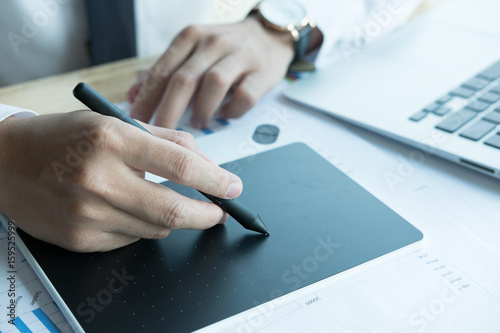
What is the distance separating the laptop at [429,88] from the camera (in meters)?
0.57

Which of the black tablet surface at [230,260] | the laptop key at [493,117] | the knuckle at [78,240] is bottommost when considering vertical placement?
the black tablet surface at [230,260]

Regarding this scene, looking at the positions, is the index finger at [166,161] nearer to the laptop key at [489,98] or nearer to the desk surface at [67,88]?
the desk surface at [67,88]

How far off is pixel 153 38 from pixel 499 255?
2.55 ft

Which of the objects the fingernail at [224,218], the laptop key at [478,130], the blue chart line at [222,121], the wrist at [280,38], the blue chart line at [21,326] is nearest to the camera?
the blue chart line at [21,326]

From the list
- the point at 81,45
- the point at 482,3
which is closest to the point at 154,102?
the point at 81,45

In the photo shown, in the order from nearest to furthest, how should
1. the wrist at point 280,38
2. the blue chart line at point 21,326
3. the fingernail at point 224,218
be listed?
the blue chart line at point 21,326
the fingernail at point 224,218
the wrist at point 280,38

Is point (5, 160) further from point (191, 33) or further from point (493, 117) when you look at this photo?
point (493, 117)

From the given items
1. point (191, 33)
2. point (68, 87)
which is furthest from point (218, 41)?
point (68, 87)

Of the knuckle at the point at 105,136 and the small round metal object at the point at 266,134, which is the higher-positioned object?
the knuckle at the point at 105,136

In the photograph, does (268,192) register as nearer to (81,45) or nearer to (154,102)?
(154,102)

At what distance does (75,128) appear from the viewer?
0.39 m

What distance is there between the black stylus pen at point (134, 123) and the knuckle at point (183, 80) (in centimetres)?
20

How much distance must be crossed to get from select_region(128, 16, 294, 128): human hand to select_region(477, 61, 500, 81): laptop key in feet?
1.01

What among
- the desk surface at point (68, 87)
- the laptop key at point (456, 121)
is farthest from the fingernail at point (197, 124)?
the laptop key at point (456, 121)
